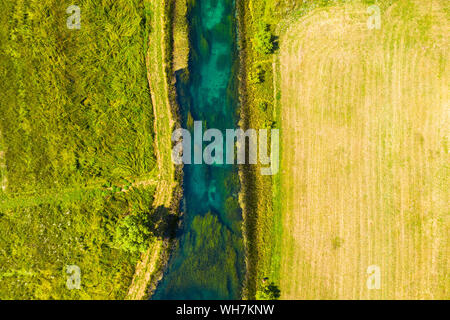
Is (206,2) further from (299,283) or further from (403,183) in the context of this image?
(299,283)

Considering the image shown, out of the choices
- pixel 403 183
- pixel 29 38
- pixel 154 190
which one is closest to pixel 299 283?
pixel 403 183

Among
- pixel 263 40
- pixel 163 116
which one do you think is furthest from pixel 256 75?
pixel 163 116

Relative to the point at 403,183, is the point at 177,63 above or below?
above

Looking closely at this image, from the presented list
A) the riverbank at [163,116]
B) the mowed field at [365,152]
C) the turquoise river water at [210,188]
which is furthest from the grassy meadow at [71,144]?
the mowed field at [365,152]

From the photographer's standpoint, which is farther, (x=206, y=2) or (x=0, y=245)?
(x=206, y=2)

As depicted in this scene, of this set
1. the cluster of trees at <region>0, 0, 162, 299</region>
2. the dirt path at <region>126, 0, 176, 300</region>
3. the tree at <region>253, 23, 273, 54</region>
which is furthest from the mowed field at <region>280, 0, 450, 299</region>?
the cluster of trees at <region>0, 0, 162, 299</region>
